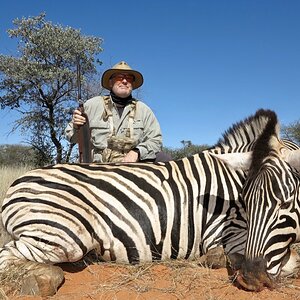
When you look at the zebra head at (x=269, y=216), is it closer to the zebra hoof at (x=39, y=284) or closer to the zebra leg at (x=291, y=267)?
the zebra leg at (x=291, y=267)

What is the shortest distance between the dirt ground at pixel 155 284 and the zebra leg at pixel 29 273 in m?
0.05

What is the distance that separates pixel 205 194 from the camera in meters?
2.91

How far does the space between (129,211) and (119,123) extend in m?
1.86

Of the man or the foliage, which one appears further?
the foliage

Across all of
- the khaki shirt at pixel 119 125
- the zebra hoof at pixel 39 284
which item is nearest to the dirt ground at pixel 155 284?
the zebra hoof at pixel 39 284

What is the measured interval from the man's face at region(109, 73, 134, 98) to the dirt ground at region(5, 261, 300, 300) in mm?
2227

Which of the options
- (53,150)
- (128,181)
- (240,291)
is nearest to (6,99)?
(53,150)

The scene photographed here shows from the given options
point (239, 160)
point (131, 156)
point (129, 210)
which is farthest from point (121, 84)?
point (239, 160)

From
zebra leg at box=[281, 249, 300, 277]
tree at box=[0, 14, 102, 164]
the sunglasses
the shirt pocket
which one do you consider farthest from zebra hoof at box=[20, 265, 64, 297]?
tree at box=[0, 14, 102, 164]

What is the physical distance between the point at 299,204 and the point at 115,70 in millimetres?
2881

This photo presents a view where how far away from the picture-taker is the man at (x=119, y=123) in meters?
4.36

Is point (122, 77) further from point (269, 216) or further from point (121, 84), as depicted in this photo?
point (269, 216)

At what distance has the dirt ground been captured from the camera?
7.59ft

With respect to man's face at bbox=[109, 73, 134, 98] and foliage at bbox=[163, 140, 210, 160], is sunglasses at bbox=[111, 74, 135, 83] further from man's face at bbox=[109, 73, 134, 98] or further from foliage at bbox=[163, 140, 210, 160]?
foliage at bbox=[163, 140, 210, 160]
